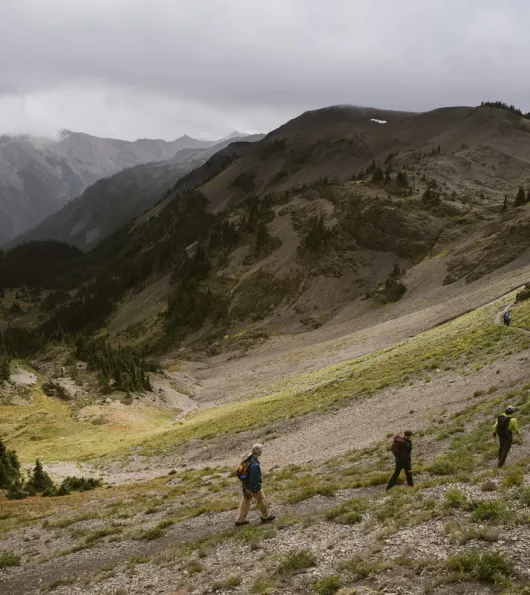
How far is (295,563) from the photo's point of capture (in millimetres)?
11312

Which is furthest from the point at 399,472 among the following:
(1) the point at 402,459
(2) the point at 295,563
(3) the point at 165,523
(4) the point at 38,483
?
(4) the point at 38,483

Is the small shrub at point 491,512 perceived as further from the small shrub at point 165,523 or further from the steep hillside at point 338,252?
the steep hillside at point 338,252

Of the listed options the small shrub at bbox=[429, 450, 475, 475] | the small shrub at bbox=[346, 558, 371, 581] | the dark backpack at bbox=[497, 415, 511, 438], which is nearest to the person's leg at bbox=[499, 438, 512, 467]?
the dark backpack at bbox=[497, 415, 511, 438]

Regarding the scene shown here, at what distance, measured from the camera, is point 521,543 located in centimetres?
962

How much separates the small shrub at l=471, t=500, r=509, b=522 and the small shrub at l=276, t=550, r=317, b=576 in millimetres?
4313

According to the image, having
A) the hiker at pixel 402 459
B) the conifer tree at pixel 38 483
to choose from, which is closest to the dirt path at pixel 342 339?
the conifer tree at pixel 38 483

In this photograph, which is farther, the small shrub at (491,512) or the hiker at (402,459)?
the hiker at (402,459)

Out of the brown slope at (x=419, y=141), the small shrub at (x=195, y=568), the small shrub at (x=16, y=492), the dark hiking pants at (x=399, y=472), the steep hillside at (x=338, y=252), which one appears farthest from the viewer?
the brown slope at (x=419, y=141)

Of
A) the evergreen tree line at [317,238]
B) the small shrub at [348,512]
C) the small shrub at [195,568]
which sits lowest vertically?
the small shrub at [195,568]

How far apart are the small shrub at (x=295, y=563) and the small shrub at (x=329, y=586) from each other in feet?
3.81

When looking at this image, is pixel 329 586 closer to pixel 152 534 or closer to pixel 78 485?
pixel 152 534

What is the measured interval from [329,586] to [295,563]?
1.57 m

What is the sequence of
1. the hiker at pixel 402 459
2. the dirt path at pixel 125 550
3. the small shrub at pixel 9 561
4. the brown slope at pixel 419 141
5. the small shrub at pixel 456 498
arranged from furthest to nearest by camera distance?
the brown slope at pixel 419 141 → the small shrub at pixel 9 561 → the hiker at pixel 402 459 → the dirt path at pixel 125 550 → the small shrub at pixel 456 498

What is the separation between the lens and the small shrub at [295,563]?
1119 centimetres
